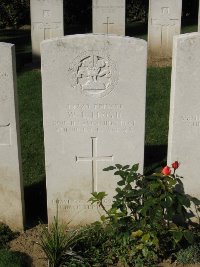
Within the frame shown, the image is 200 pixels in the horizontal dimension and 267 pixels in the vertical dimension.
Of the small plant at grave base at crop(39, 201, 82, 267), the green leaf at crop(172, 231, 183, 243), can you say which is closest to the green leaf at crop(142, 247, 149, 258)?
the green leaf at crop(172, 231, 183, 243)

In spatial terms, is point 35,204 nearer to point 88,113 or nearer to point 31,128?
point 88,113

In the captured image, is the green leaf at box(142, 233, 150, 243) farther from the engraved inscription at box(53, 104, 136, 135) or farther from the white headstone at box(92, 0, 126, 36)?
the white headstone at box(92, 0, 126, 36)

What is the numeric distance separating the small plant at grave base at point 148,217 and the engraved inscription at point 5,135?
1005mm

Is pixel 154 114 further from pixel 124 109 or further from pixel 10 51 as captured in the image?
pixel 10 51

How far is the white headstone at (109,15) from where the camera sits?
11.9m

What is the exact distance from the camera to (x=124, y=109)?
4508mm

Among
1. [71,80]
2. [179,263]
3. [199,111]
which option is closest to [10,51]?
[71,80]

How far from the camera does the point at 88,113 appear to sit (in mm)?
4520

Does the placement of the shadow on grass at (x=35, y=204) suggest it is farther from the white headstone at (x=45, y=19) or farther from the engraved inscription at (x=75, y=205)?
the white headstone at (x=45, y=19)

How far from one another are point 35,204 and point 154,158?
6.19 ft

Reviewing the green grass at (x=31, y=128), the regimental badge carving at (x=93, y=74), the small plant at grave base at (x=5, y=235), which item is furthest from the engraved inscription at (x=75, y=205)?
the regimental badge carving at (x=93, y=74)

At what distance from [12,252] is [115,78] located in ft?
6.23

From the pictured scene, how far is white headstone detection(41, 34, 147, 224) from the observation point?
431 centimetres

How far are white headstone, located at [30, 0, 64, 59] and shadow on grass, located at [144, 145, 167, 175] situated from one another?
6148mm
